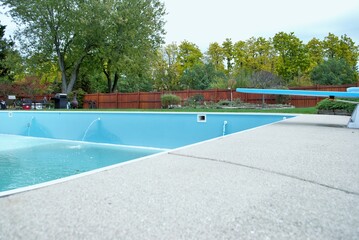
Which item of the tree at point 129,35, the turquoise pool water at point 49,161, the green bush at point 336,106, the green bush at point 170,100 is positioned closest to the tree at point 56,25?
the tree at point 129,35

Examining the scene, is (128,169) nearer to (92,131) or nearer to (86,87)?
(92,131)

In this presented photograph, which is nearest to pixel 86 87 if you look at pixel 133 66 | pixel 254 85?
pixel 133 66

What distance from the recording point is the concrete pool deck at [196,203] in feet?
3.70

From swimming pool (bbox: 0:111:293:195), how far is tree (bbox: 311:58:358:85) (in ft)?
91.8

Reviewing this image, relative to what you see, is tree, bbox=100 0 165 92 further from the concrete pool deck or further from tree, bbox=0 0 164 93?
the concrete pool deck

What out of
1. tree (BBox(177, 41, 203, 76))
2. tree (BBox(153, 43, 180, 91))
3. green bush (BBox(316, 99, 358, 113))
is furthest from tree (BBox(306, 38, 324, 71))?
green bush (BBox(316, 99, 358, 113))

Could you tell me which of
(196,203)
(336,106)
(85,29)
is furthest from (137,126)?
(85,29)

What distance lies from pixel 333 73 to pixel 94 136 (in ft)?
105

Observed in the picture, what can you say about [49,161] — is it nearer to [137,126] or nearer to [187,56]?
[137,126]

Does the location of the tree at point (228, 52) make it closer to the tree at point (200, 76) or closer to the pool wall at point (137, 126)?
the tree at point (200, 76)

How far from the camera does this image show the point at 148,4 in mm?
23281

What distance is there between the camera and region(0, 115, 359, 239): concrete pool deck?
113 cm

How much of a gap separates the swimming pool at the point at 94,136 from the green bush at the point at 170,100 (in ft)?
24.4

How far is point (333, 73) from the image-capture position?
104 feet
